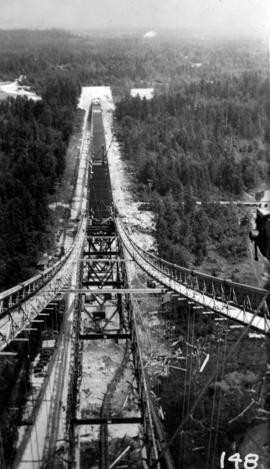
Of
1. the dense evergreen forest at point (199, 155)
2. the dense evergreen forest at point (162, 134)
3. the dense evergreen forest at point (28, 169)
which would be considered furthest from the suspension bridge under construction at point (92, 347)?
the dense evergreen forest at point (199, 155)

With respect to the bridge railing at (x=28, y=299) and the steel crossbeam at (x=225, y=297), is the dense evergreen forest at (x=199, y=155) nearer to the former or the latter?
the bridge railing at (x=28, y=299)

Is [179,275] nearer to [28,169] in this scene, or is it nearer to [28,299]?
[28,299]

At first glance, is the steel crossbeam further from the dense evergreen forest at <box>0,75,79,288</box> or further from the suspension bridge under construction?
the dense evergreen forest at <box>0,75,79,288</box>

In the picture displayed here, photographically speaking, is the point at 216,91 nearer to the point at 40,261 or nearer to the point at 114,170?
the point at 114,170

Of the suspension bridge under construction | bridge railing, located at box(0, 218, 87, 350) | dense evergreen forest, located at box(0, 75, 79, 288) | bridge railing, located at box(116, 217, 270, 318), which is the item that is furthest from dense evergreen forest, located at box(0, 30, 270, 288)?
bridge railing, located at box(0, 218, 87, 350)

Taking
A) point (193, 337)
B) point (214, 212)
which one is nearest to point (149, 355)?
point (193, 337)

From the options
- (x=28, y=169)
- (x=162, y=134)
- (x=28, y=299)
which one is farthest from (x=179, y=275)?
(x=162, y=134)
